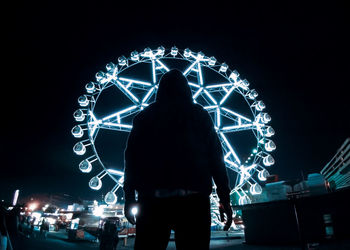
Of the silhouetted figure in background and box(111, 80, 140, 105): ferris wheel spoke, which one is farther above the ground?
box(111, 80, 140, 105): ferris wheel spoke

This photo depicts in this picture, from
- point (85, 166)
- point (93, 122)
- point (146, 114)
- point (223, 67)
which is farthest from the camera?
point (223, 67)

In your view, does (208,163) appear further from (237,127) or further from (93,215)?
(93,215)

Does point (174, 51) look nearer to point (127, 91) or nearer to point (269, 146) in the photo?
point (127, 91)

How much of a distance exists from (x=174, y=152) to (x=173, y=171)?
0.18 m

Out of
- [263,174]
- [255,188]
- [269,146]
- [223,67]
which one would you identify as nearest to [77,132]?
[255,188]

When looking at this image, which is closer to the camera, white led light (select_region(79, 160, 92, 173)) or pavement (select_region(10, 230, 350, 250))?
pavement (select_region(10, 230, 350, 250))

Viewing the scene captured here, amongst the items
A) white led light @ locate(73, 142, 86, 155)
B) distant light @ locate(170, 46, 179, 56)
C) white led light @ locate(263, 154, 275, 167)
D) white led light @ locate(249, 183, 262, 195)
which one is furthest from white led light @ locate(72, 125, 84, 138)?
white led light @ locate(263, 154, 275, 167)

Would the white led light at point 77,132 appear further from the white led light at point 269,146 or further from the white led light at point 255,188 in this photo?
the white led light at point 269,146

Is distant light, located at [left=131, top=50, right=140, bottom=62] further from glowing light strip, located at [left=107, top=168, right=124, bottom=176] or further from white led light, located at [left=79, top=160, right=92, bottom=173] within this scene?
glowing light strip, located at [left=107, top=168, right=124, bottom=176]

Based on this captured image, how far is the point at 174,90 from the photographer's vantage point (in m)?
2.36

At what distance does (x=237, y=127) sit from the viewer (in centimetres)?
1520

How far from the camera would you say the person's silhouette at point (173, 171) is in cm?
162

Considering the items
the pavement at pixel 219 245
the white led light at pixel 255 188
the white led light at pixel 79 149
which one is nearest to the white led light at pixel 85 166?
the white led light at pixel 79 149

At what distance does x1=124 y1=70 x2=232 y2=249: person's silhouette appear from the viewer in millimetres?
1623
